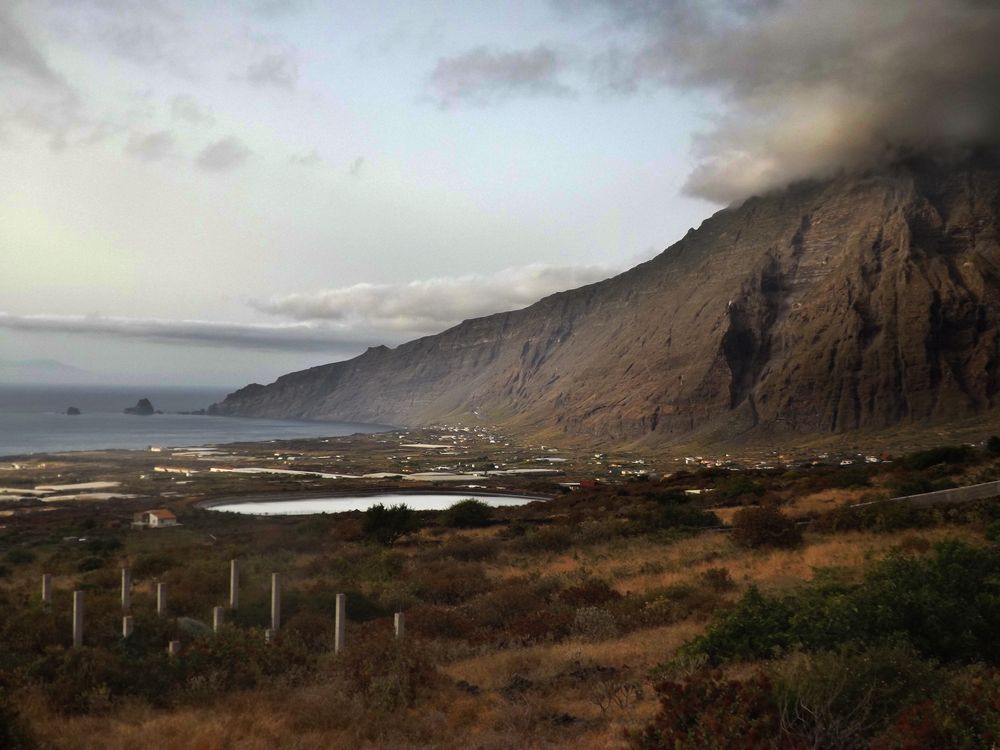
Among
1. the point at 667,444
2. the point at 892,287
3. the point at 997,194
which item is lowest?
the point at 667,444

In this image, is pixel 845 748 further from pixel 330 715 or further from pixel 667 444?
pixel 667 444

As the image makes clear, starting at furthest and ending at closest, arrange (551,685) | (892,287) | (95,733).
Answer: (892,287)
(551,685)
(95,733)

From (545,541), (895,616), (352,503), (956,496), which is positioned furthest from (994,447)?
(352,503)

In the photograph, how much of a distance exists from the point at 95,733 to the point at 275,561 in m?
16.3

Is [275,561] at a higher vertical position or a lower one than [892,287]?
lower

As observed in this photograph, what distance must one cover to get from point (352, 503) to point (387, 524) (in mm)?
37536

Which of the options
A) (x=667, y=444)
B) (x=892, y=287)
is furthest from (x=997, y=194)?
(x=667, y=444)

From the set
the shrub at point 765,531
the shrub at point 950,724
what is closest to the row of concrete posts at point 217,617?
the shrub at point 950,724

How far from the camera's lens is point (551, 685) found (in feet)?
34.1

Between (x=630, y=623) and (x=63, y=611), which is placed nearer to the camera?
(x=63, y=611)

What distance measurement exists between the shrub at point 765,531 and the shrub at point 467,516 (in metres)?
18.6

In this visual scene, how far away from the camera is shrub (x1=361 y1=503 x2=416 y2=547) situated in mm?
32250

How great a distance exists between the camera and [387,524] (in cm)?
3291

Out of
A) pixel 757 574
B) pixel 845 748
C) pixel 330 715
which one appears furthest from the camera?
pixel 757 574
